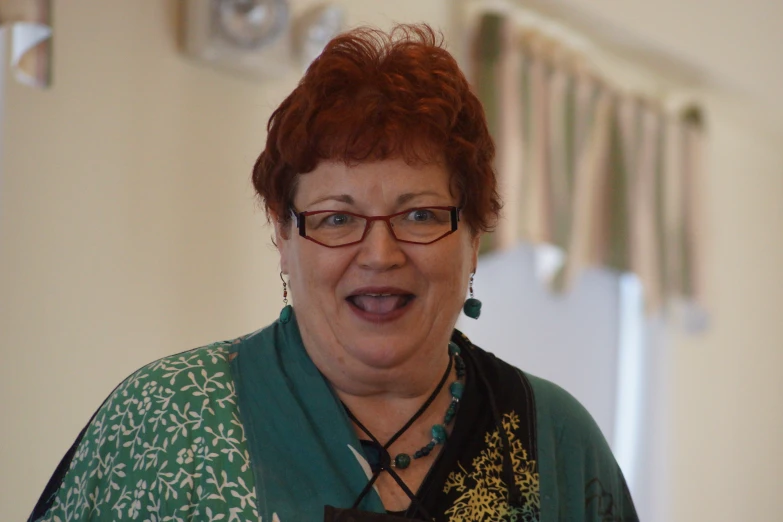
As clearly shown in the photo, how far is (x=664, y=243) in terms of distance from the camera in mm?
5250

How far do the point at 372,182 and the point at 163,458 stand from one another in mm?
492

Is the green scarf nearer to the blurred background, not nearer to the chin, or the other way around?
the chin

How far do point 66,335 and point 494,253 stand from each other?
6.43 ft

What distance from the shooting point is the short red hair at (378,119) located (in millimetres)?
1412

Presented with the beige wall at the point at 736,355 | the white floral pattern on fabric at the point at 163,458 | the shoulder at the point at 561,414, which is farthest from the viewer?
the beige wall at the point at 736,355

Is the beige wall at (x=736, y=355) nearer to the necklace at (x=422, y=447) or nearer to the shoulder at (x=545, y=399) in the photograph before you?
the shoulder at (x=545, y=399)

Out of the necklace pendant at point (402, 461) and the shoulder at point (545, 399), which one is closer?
the necklace pendant at point (402, 461)

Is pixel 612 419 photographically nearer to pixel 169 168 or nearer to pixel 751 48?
pixel 751 48

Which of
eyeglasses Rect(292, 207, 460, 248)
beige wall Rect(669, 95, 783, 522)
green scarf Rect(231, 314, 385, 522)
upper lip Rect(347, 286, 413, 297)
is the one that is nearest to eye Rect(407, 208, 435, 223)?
eyeglasses Rect(292, 207, 460, 248)

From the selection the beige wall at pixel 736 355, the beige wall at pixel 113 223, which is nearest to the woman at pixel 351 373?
the beige wall at pixel 113 223

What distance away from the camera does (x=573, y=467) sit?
1561mm

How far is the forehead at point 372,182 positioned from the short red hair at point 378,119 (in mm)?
12

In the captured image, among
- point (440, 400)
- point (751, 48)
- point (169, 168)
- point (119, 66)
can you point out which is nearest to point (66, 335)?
point (169, 168)

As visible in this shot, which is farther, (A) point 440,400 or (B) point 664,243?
(B) point 664,243
